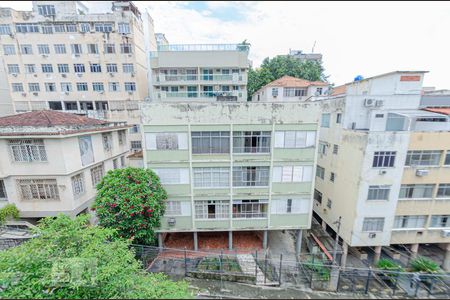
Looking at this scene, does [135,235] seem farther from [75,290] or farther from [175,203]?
[75,290]

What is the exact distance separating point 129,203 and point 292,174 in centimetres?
1006

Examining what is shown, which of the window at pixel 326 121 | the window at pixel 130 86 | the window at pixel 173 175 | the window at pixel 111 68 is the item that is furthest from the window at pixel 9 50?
the window at pixel 326 121

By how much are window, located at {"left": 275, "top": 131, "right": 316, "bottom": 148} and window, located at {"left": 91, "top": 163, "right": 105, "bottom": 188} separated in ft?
48.1

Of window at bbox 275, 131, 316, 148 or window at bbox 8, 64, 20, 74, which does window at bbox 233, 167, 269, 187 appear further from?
window at bbox 8, 64, 20, 74

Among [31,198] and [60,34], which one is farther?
[60,34]

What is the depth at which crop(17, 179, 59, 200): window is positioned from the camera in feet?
42.2

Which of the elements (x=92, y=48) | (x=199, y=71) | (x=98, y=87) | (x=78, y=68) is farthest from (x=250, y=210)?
(x=78, y=68)

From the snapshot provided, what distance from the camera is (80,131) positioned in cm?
1337

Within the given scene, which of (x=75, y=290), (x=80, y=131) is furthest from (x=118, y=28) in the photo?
(x=75, y=290)

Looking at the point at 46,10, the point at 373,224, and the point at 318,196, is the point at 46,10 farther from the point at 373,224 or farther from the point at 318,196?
the point at 373,224

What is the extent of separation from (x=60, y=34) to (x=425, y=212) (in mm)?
39103

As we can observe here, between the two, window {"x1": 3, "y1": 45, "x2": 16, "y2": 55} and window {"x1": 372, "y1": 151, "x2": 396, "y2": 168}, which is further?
window {"x1": 3, "y1": 45, "x2": 16, "y2": 55}

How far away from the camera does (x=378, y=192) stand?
1270cm

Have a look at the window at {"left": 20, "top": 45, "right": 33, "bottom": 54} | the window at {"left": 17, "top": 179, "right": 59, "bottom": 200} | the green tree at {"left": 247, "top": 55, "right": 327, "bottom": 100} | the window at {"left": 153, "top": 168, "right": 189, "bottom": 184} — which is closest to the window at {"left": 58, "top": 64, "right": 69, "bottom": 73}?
the window at {"left": 20, "top": 45, "right": 33, "bottom": 54}
